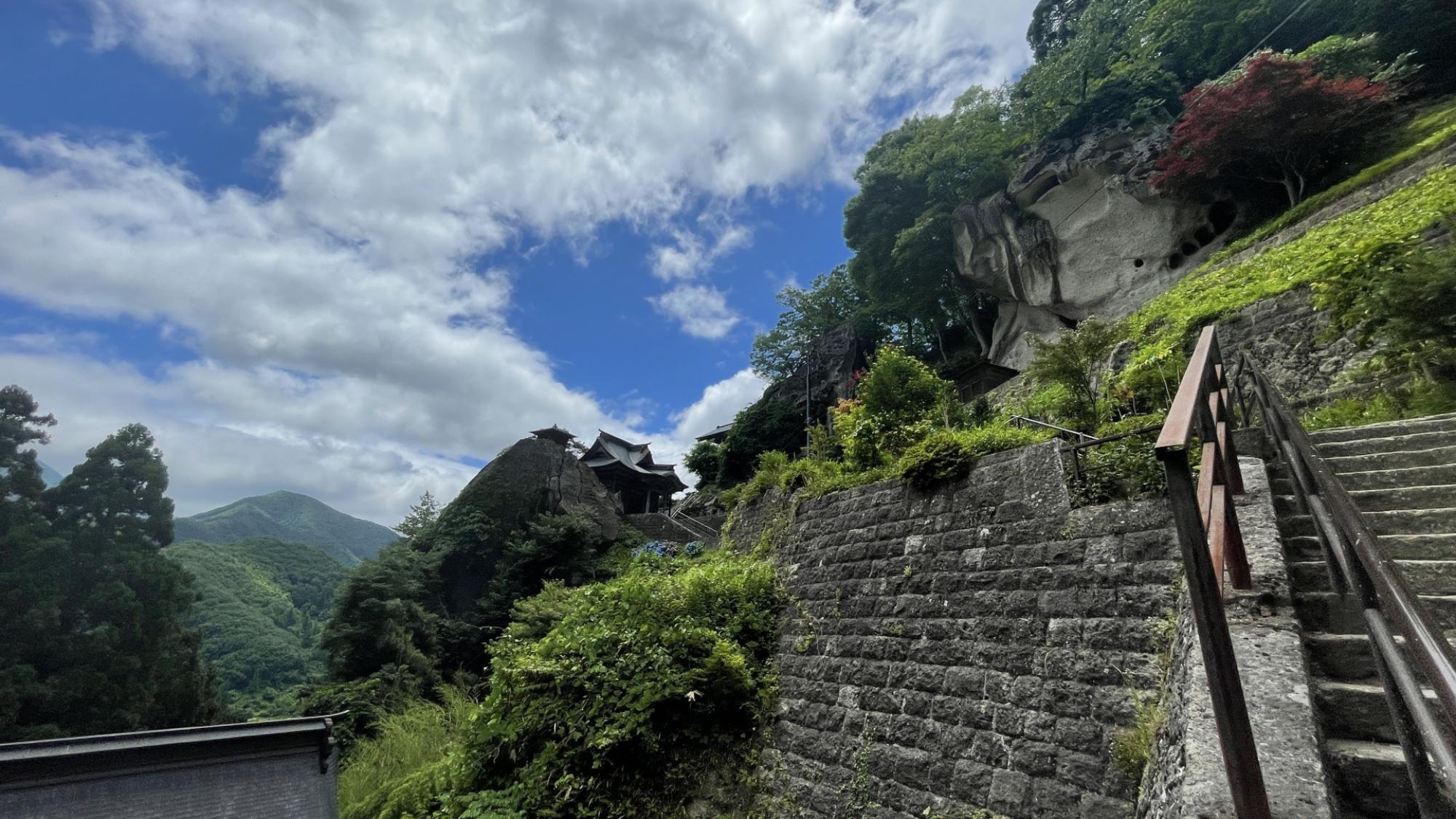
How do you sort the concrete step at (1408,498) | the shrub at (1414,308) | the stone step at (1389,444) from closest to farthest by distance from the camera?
the concrete step at (1408,498) < the stone step at (1389,444) < the shrub at (1414,308)

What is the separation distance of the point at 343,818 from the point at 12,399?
2176 cm

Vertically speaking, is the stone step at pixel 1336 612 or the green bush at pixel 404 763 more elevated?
the stone step at pixel 1336 612

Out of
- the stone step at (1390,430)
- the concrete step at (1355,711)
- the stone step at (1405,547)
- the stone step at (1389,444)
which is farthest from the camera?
the stone step at (1390,430)

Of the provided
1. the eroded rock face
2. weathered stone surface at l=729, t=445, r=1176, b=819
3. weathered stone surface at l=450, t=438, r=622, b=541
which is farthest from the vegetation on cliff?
the eroded rock face

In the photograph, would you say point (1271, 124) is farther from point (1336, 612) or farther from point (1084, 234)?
point (1336, 612)

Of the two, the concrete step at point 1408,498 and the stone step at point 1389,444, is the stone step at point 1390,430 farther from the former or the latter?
the concrete step at point 1408,498

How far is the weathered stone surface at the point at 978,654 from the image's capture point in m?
3.51

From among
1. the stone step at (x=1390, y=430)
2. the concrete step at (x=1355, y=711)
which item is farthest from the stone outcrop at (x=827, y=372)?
the concrete step at (x=1355, y=711)

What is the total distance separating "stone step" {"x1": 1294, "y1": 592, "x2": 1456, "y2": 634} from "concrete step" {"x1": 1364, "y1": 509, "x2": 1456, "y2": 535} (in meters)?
0.75

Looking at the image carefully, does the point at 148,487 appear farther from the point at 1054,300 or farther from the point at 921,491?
the point at 1054,300

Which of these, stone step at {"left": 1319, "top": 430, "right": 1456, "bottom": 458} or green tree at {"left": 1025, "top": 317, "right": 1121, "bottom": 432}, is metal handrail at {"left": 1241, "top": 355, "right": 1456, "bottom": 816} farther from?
green tree at {"left": 1025, "top": 317, "right": 1121, "bottom": 432}

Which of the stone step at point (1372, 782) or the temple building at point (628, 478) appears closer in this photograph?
the stone step at point (1372, 782)

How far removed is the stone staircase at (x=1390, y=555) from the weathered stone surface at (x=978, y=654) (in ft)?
3.18

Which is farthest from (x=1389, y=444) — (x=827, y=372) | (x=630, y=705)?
(x=827, y=372)
